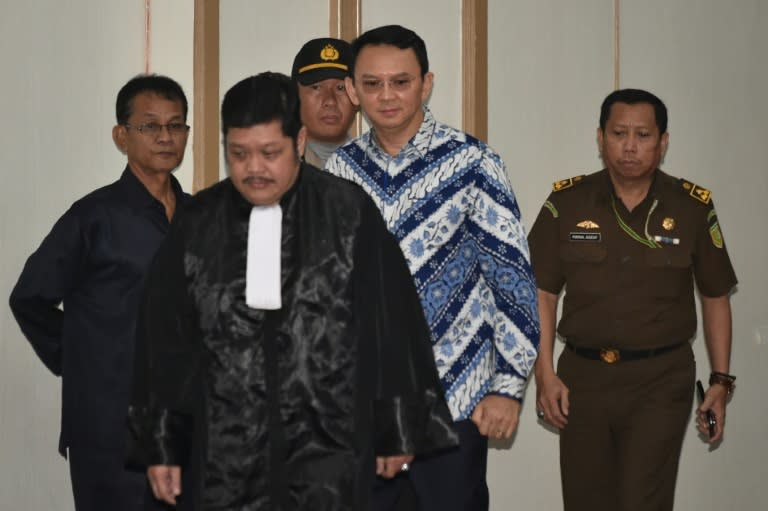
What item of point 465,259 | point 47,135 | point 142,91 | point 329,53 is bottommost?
point 465,259

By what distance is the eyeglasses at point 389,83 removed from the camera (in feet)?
10.3

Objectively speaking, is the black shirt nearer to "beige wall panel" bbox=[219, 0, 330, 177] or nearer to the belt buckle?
"beige wall panel" bbox=[219, 0, 330, 177]

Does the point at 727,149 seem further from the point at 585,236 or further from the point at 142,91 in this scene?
the point at 142,91

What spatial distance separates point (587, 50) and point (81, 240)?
9.84 feet

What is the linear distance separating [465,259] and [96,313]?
1.29 m

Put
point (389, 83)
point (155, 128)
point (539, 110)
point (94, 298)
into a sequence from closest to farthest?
point (389, 83) → point (94, 298) → point (155, 128) → point (539, 110)

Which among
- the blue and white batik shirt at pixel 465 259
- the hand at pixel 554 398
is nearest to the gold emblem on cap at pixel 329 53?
the blue and white batik shirt at pixel 465 259

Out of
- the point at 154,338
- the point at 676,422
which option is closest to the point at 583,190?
the point at 676,422

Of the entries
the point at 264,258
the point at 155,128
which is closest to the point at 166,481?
the point at 264,258

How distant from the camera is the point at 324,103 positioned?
3945mm

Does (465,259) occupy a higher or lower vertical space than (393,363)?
higher

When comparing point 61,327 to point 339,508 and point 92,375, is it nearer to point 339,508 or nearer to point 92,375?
point 92,375

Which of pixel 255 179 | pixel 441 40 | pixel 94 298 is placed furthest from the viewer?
pixel 441 40

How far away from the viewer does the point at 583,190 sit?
4.71 m
